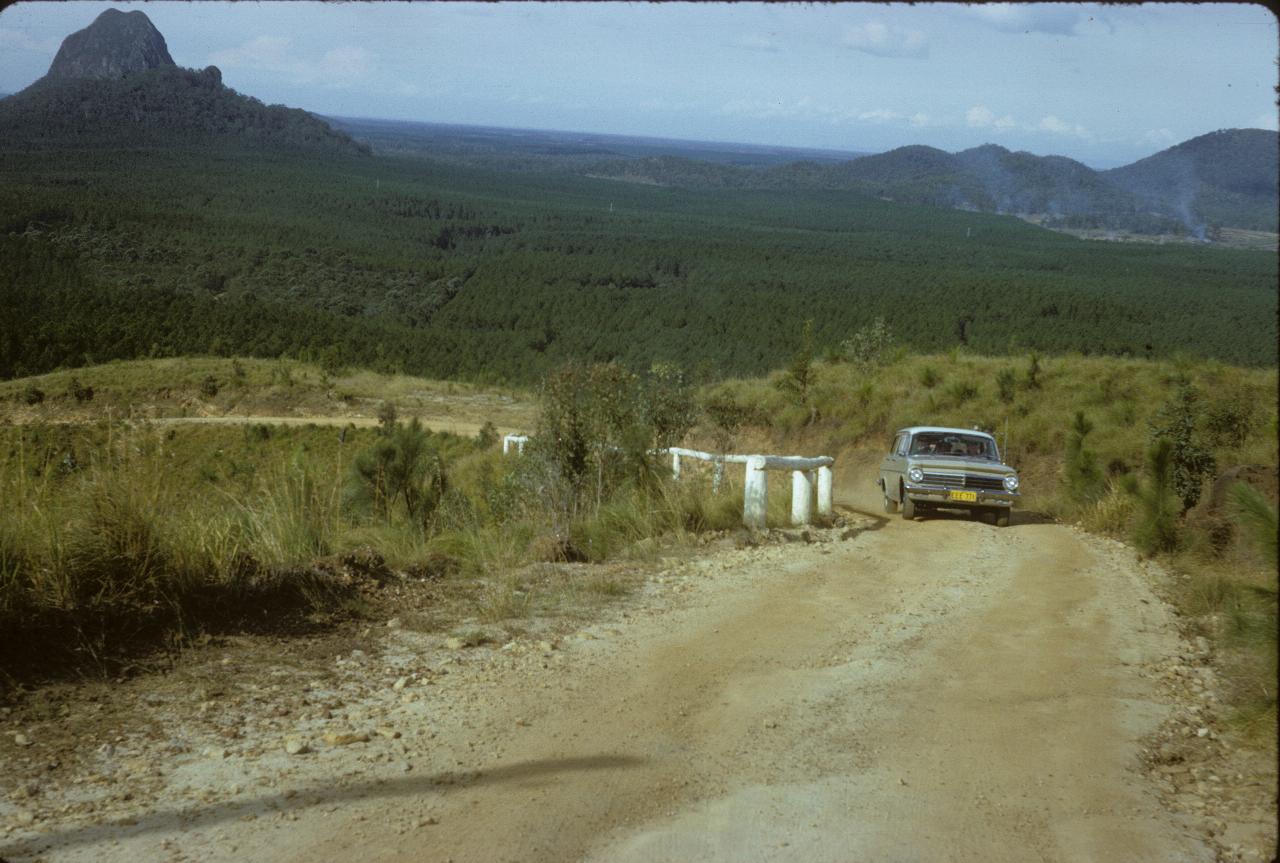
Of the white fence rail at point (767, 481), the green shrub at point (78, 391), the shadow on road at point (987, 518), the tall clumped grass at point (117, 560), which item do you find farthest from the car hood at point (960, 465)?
the green shrub at point (78, 391)

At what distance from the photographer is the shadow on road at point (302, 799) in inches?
151

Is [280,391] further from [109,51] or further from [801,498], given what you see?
[801,498]

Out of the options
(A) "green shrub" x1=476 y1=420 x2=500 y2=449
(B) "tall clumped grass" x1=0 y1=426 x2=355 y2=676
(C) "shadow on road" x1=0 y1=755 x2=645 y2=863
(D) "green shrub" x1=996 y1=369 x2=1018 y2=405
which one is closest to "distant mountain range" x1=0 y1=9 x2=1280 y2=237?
(C) "shadow on road" x1=0 y1=755 x2=645 y2=863

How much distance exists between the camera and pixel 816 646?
6777 mm

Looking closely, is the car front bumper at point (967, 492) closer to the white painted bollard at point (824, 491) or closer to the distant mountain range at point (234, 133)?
the white painted bollard at point (824, 491)

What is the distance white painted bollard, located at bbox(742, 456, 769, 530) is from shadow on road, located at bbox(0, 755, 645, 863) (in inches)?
240

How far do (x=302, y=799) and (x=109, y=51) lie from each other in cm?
3289

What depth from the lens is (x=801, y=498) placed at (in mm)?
11641

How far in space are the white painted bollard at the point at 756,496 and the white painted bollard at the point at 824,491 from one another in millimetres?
1852

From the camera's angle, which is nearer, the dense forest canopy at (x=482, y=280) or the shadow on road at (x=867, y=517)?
the shadow on road at (x=867, y=517)

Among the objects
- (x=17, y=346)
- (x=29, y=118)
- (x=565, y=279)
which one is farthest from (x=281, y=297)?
(x=17, y=346)

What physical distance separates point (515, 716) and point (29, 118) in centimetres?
4921

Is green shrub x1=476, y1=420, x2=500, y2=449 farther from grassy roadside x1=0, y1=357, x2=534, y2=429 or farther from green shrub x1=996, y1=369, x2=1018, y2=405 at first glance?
green shrub x1=996, y1=369, x2=1018, y2=405

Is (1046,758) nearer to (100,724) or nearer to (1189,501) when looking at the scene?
(100,724)
